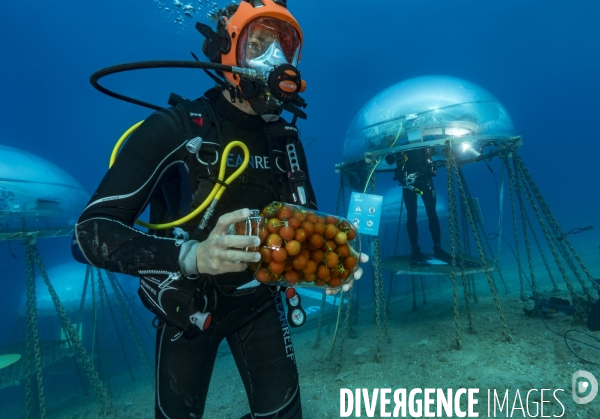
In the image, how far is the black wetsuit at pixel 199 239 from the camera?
1712 millimetres

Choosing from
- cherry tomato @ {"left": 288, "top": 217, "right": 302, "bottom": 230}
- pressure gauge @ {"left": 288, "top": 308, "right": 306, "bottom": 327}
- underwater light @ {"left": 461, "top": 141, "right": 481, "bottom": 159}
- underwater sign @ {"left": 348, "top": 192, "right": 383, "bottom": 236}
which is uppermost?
underwater light @ {"left": 461, "top": 141, "right": 481, "bottom": 159}

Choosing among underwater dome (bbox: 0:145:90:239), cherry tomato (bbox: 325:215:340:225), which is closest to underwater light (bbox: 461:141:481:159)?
cherry tomato (bbox: 325:215:340:225)

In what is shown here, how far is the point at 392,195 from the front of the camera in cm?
1753

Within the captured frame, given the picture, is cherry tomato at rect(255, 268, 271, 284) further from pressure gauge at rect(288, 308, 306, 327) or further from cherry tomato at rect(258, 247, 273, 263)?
pressure gauge at rect(288, 308, 306, 327)

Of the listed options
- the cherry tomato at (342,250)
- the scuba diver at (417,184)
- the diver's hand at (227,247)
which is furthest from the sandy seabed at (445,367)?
the diver's hand at (227,247)

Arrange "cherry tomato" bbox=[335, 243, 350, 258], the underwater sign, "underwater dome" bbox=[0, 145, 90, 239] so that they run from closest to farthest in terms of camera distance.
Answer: "cherry tomato" bbox=[335, 243, 350, 258] → the underwater sign → "underwater dome" bbox=[0, 145, 90, 239]

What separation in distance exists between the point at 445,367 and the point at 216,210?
183 inches

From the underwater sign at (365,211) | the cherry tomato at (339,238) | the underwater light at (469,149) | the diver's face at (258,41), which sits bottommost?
the underwater sign at (365,211)

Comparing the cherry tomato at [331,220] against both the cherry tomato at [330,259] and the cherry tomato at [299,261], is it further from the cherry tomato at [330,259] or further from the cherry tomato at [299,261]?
the cherry tomato at [299,261]

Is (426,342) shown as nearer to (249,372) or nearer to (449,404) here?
(449,404)

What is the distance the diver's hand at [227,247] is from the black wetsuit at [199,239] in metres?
0.32

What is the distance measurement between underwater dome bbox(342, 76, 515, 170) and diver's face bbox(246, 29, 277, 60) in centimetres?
414

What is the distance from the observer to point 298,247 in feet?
5.10

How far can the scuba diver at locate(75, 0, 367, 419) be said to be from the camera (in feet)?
5.91
